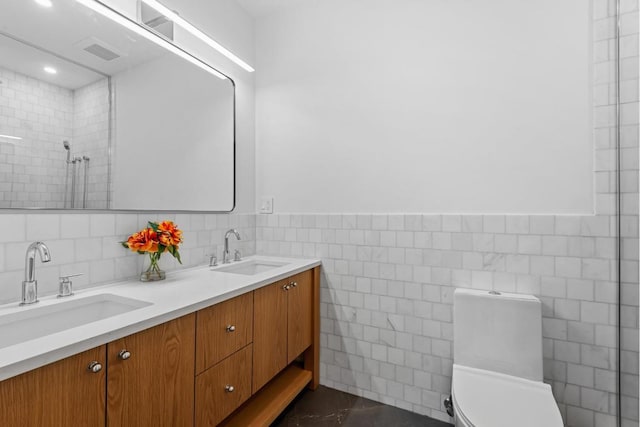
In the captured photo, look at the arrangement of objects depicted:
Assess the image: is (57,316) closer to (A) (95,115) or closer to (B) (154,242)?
(B) (154,242)

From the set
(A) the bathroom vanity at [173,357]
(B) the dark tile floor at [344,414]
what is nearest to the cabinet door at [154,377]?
(A) the bathroom vanity at [173,357]

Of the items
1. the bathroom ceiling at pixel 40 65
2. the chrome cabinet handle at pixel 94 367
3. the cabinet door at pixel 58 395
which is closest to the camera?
the cabinet door at pixel 58 395

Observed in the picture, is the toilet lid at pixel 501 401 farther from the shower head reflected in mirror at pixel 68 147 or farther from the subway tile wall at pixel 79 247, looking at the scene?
the shower head reflected in mirror at pixel 68 147

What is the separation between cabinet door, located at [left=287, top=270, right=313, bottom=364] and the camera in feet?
5.86

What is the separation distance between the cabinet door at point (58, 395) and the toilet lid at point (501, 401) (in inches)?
47.4

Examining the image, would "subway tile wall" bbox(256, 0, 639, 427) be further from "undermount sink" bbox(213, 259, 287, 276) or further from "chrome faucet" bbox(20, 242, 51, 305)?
"chrome faucet" bbox(20, 242, 51, 305)

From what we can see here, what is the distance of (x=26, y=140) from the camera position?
1169 millimetres

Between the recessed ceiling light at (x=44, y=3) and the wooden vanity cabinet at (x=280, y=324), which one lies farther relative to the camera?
the wooden vanity cabinet at (x=280, y=324)

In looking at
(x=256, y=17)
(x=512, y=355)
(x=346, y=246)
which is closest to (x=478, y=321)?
(x=512, y=355)

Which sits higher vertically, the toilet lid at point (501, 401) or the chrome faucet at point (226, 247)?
the chrome faucet at point (226, 247)

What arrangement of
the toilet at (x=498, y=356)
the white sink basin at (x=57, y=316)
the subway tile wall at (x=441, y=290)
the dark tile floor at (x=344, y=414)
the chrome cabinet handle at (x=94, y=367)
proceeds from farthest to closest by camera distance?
1. the dark tile floor at (x=344, y=414)
2. the subway tile wall at (x=441, y=290)
3. the toilet at (x=498, y=356)
4. the white sink basin at (x=57, y=316)
5. the chrome cabinet handle at (x=94, y=367)

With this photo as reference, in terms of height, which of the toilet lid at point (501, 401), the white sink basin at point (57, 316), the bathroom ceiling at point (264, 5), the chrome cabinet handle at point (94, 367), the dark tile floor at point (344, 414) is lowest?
the dark tile floor at point (344, 414)

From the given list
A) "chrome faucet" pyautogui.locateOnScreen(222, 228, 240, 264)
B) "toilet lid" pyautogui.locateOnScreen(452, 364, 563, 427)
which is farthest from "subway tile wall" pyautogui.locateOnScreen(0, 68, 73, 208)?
"toilet lid" pyautogui.locateOnScreen(452, 364, 563, 427)

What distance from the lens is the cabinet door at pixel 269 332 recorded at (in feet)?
4.93
